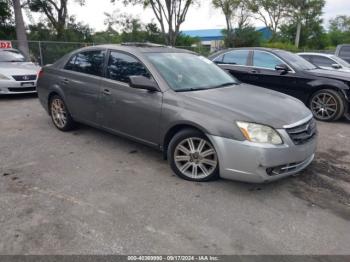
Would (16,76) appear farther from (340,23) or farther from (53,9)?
(340,23)

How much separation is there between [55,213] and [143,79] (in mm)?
1909

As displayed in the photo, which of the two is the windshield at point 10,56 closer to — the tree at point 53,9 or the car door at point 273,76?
the car door at point 273,76

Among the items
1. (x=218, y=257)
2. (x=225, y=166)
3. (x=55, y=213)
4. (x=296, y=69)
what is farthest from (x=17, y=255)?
(x=296, y=69)

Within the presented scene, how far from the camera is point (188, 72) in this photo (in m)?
4.57

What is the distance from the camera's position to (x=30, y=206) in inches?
131

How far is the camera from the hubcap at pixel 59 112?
5.73 m

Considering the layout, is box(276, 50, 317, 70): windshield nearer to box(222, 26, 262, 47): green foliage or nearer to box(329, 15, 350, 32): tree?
box(222, 26, 262, 47): green foliage

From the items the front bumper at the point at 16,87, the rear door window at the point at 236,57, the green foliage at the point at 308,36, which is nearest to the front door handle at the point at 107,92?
the rear door window at the point at 236,57

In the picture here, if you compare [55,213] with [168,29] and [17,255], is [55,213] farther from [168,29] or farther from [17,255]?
[168,29]

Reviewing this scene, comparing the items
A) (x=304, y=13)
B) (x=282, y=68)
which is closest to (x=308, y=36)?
(x=304, y=13)

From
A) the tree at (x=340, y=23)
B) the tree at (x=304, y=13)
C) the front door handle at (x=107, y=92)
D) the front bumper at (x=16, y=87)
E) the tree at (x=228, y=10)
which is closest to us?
the front door handle at (x=107, y=92)

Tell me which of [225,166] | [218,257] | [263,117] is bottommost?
[218,257]

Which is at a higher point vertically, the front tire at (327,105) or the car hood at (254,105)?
the car hood at (254,105)

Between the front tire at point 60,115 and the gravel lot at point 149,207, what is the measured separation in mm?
774
